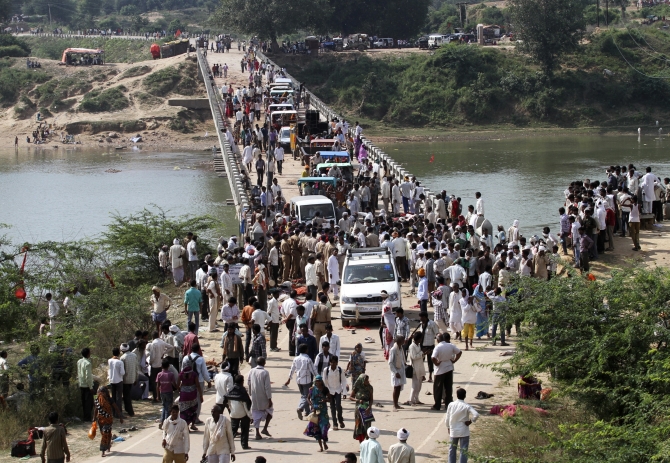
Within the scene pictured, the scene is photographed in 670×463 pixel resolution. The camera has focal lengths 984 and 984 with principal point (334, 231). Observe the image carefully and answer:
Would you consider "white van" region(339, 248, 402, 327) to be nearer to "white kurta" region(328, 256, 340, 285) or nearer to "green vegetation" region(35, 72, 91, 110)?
"white kurta" region(328, 256, 340, 285)

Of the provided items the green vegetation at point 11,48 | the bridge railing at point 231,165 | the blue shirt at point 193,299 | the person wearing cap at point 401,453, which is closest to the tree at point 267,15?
the bridge railing at point 231,165

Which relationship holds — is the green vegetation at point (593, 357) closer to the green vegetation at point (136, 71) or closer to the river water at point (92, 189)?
the river water at point (92, 189)

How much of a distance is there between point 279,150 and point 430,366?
1922 centimetres

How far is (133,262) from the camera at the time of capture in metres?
27.0

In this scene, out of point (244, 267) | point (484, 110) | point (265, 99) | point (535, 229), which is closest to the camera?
point (244, 267)

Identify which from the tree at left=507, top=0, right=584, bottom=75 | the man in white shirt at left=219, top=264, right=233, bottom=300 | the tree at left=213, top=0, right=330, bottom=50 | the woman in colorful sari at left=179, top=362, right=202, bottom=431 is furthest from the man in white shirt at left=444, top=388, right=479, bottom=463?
the tree at left=213, top=0, right=330, bottom=50

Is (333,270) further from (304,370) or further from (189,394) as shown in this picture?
(189,394)

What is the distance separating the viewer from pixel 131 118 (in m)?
65.9

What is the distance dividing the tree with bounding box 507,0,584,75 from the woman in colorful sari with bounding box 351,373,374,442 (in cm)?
5793

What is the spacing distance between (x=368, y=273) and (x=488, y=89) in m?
51.3

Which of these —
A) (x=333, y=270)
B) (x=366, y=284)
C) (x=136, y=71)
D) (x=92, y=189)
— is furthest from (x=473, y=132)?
(x=366, y=284)

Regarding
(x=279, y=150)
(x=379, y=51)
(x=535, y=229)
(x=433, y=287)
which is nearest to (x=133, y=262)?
(x=279, y=150)

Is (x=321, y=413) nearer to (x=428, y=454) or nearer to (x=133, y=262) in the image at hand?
(x=428, y=454)

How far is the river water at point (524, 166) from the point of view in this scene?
126 feet
